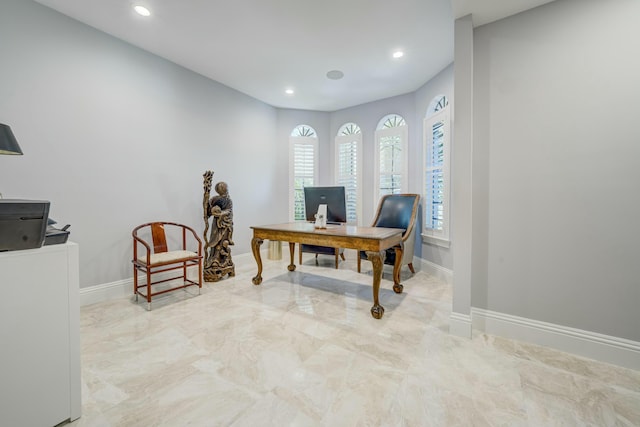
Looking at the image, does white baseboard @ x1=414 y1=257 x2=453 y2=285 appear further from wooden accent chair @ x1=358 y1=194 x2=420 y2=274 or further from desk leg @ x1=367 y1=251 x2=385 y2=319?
desk leg @ x1=367 y1=251 x2=385 y2=319

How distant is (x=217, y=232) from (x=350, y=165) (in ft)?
9.38

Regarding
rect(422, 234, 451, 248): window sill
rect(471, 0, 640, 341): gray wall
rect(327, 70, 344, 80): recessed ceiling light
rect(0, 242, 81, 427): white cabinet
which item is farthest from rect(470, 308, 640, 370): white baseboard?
rect(327, 70, 344, 80): recessed ceiling light

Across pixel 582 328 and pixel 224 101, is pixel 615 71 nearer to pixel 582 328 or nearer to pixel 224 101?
pixel 582 328

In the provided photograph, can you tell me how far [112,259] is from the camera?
2938 millimetres

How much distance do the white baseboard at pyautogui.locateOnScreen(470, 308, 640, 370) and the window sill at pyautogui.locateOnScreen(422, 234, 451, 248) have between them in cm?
142

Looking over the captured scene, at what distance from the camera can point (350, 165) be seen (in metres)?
5.14

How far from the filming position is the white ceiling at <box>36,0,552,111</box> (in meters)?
2.39

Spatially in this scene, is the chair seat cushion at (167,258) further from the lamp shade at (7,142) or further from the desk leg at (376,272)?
the desk leg at (376,272)

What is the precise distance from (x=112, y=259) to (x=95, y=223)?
447 mm

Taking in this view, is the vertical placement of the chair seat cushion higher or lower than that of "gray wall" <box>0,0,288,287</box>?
lower

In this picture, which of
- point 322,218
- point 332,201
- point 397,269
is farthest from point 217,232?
point 397,269

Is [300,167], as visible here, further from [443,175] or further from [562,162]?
[562,162]

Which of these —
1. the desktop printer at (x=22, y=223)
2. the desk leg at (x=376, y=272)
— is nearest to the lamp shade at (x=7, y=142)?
the desktop printer at (x=22, y=223)

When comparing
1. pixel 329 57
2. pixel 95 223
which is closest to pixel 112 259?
pixel 95 223
